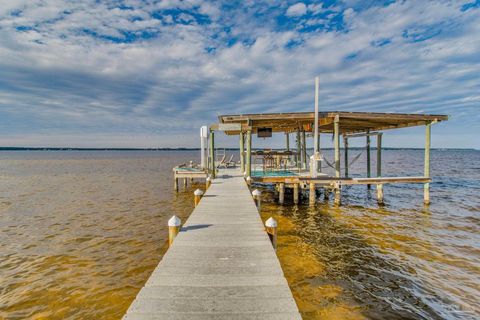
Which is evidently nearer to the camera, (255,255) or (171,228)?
(255,255)

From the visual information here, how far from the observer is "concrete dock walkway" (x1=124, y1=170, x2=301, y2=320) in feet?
10.2

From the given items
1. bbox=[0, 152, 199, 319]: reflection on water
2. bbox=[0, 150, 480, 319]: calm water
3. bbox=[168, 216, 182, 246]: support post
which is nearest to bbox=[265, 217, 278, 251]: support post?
bbox=[0, 150, 480, 319]: calm water

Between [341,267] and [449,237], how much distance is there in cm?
597

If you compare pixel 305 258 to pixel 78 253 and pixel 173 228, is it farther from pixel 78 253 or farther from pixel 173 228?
pixel 78 253

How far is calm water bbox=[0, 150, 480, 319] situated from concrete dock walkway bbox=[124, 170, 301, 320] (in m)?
1.92

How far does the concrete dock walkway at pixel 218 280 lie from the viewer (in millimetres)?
3105

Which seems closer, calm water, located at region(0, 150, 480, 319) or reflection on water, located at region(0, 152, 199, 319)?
calm water, located at region(0, 150, 480, 319)

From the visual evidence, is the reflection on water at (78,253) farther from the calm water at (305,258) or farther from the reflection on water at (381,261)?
the reflection on water at (381,261)

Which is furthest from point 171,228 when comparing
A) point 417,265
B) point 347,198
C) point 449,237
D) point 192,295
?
point 347,198

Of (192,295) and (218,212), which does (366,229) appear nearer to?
(218,212)

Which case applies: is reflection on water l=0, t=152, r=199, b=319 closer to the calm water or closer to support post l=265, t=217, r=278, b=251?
the calm water

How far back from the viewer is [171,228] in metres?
5.63

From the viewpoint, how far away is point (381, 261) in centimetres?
768

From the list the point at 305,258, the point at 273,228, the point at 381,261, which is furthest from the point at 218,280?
the point at 381,261
